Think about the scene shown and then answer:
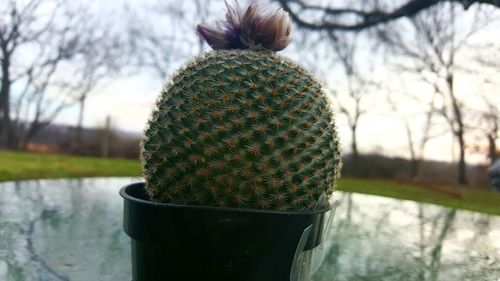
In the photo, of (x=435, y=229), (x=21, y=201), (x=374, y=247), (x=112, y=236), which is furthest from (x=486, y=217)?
(x=21, y=201)

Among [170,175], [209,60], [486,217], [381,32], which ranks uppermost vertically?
[381,32]

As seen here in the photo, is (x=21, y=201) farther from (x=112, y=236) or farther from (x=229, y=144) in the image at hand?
(x=229, y=144)

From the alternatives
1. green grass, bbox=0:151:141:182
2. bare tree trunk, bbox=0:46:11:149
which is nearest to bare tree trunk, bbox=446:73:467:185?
green grass, bbox=0:151:141:182

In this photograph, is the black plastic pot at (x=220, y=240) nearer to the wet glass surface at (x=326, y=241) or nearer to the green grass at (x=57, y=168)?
the wet glass surface at (x=326, y=241)

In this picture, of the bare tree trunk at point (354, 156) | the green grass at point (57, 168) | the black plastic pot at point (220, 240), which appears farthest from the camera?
the bare tree trunk at point (354, 156)

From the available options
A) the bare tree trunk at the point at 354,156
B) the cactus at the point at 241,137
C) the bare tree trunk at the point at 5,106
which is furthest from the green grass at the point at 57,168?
the bare tree trunk at the point at 354,156

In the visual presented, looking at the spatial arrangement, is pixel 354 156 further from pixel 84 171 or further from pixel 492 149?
pixel 84 171
